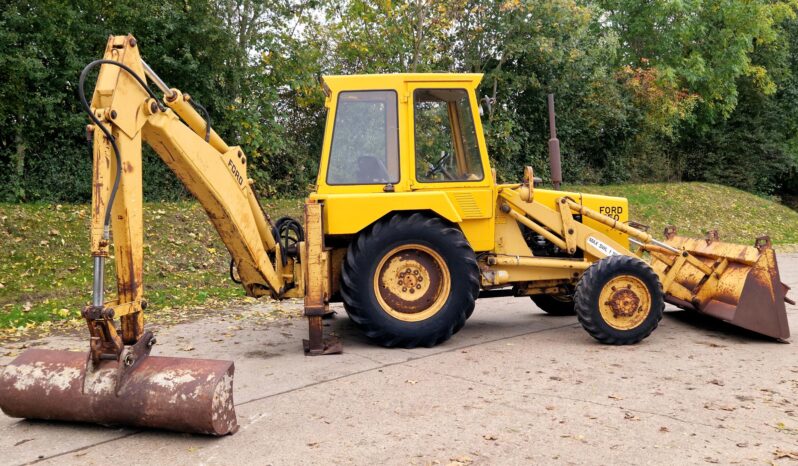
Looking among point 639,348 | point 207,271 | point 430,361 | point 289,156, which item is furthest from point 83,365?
point 289,156

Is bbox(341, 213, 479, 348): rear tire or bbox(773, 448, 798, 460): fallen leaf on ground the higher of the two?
bbox(341, 213, 479, 348): rear tire

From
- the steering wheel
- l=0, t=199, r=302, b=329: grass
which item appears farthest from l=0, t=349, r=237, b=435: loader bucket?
l=0, t=199, r=302, b=329: grass

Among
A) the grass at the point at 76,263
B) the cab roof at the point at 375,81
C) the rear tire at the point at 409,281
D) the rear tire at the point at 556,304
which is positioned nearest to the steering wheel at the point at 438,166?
the rear tire at the point at 409,281

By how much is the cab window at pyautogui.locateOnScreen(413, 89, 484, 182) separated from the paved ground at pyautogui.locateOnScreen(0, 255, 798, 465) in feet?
5.55

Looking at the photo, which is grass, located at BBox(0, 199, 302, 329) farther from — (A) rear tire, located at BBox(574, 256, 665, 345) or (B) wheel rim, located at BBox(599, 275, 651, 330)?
(B) wheel rim, located at BBox(599, 275, 651, 330)

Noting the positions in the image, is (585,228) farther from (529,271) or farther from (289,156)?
(289,156)

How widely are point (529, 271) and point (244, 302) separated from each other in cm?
451

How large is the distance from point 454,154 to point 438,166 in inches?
9.4

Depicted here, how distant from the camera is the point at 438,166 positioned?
6.79m

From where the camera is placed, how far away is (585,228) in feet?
23.8

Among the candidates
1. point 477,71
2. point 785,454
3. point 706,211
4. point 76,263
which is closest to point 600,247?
point 785,454

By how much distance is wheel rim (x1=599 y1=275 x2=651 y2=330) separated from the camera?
659 cm

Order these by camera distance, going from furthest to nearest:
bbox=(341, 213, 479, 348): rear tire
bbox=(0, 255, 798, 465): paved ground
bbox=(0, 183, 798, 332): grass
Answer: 1. bbox=(0, 183, 798, 332): grass
2. bbox=(341, 213, 479, 348): rear tire
3. bbox=(0, 255, 798, 465): paved ground

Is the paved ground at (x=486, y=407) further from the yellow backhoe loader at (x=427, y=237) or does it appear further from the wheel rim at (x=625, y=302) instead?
the yellow backhoe loader at (x=427, y=237)
